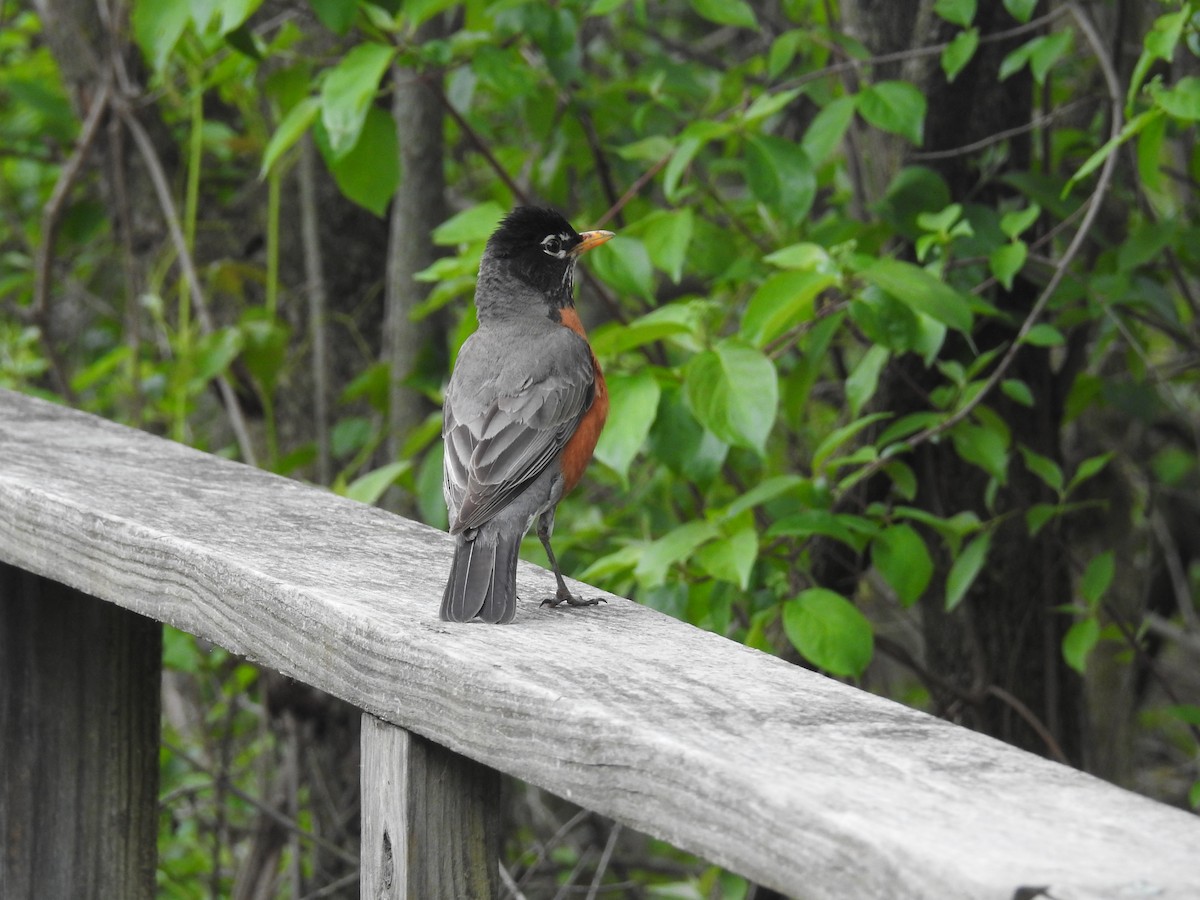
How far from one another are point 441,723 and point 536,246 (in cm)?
247

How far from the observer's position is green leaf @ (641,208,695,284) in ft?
12.1

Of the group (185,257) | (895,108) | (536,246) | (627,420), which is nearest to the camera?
(627,420)

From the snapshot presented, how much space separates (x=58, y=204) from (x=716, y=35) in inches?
133

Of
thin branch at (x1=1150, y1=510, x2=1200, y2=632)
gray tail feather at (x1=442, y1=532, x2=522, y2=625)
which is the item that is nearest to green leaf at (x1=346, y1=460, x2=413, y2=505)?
gray tail feather at (x1=442, y1=532, x2=522, y2=625)

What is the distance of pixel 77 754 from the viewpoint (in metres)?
2.28

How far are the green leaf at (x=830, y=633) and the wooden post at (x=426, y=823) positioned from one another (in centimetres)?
160

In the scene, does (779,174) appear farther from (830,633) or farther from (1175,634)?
(1175,634)

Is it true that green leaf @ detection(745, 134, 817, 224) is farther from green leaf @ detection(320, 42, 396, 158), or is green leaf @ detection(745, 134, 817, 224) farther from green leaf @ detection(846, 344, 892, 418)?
green leaf @ detection(320, 42, 396, 158)

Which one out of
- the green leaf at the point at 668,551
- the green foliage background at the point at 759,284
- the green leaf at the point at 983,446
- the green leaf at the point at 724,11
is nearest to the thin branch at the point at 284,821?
the green foliage background at the point at 759,284

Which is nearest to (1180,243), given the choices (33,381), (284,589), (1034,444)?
(1034,444)

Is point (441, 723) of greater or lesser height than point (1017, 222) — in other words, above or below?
below

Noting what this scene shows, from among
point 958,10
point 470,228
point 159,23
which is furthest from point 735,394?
point 159,23

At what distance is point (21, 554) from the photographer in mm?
2250

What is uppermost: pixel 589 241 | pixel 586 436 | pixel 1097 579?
pixel 589 241
